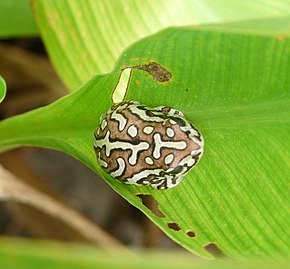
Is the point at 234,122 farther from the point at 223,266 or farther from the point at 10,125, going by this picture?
the point at 223,266

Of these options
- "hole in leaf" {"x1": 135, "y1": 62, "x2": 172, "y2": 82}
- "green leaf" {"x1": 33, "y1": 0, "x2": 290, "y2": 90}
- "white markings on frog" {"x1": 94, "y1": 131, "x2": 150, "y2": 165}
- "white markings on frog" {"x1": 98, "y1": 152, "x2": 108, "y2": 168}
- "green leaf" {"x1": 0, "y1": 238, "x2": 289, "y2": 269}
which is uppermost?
"green leaf" {"x1": 0, "y1": 238, "x2": 289, "y2": 269}

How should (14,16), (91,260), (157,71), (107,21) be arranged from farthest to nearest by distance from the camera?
1. (14,16)
2. (107,21)
3. (157,71)
4. (91,260)

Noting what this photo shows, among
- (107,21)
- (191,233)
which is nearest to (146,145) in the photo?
(191,233)

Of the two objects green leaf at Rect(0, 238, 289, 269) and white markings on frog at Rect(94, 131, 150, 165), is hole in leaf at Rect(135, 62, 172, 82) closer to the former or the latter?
white markings on frog at Rect(94, 131, 150, 165)

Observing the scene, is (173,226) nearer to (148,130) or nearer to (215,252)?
(148,130)

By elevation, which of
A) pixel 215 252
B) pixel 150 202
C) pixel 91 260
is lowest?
pixel 215 252

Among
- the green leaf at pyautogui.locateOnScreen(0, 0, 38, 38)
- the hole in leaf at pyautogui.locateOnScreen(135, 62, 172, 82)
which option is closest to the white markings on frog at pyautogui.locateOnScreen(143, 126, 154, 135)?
the hole in leaf at pyautogui.locateOnScreen(135, 62, 172, 82)

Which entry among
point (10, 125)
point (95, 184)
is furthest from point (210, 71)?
point (95, 184)

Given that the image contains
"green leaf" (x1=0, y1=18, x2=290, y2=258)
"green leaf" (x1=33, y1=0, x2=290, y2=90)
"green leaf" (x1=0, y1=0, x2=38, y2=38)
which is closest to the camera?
"green leaf" (x1=0, y1=18, x2=290, y2=258)
